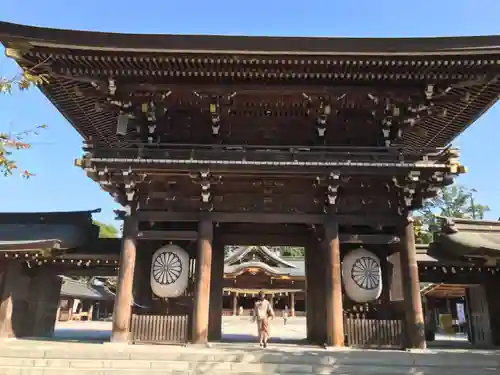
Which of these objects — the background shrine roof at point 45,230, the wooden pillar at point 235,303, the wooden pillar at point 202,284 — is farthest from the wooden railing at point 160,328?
the wooden pillar at point 235,303

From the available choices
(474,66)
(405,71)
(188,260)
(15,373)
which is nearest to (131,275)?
(188,260)

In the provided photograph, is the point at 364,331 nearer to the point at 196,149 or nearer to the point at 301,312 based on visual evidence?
the point at 196,149

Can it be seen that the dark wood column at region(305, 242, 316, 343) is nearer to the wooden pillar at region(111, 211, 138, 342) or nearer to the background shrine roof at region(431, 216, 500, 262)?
the background shrine roof at region(431, 216, 500, 262)

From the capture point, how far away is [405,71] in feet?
33.2

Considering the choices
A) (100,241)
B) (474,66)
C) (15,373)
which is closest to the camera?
(15,373)

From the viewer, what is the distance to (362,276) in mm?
11117

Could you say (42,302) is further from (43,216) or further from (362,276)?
(362,276)

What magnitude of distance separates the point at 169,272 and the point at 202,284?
4.31ft

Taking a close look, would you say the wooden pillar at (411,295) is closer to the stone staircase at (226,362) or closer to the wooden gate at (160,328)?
the stone staircase at (226,362)

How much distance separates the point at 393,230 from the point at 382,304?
2.17 meters

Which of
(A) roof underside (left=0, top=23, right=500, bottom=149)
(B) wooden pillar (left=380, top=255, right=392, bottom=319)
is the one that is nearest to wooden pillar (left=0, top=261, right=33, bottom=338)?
(A) roof underside (left=0, top=23, right=500, bottom=149)

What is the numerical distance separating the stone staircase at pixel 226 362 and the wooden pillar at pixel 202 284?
1155 millimetres

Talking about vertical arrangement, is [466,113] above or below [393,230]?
above

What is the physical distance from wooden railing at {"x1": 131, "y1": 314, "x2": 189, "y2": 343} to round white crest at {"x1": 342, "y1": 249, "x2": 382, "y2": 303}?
456 centimetres
